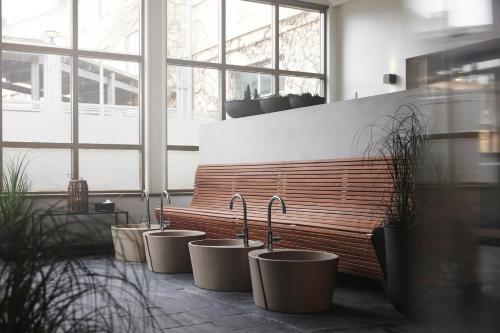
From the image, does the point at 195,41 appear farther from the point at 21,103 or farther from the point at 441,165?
the point at 441,165

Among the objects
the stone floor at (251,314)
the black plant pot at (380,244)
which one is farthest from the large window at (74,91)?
the black plant pot at (380,244)

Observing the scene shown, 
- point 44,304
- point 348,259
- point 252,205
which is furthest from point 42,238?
point 252,205

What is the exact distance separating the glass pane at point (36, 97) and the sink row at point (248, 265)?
1967 millimetres

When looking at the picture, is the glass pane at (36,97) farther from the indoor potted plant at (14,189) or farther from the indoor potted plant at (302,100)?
the indoor potted plant at (302,100)

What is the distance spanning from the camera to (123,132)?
293 inches

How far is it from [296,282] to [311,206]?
158 cm

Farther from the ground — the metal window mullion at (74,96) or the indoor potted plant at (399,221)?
the metal window mullion at (74,96)

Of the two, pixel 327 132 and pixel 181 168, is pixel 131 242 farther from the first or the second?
pixel 327 132

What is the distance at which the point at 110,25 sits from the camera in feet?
24.3

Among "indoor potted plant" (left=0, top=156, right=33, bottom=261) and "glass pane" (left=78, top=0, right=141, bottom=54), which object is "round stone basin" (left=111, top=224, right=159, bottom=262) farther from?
"glass pane" (left=78, top=0, right=141, bottom=54)

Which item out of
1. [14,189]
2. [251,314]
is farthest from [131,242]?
[251,314]

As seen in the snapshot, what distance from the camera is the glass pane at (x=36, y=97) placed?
680 centimetres

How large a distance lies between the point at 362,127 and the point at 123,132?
3792mm

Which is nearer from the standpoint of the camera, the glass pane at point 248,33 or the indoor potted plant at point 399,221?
the indoor potted plant at point 399,221
